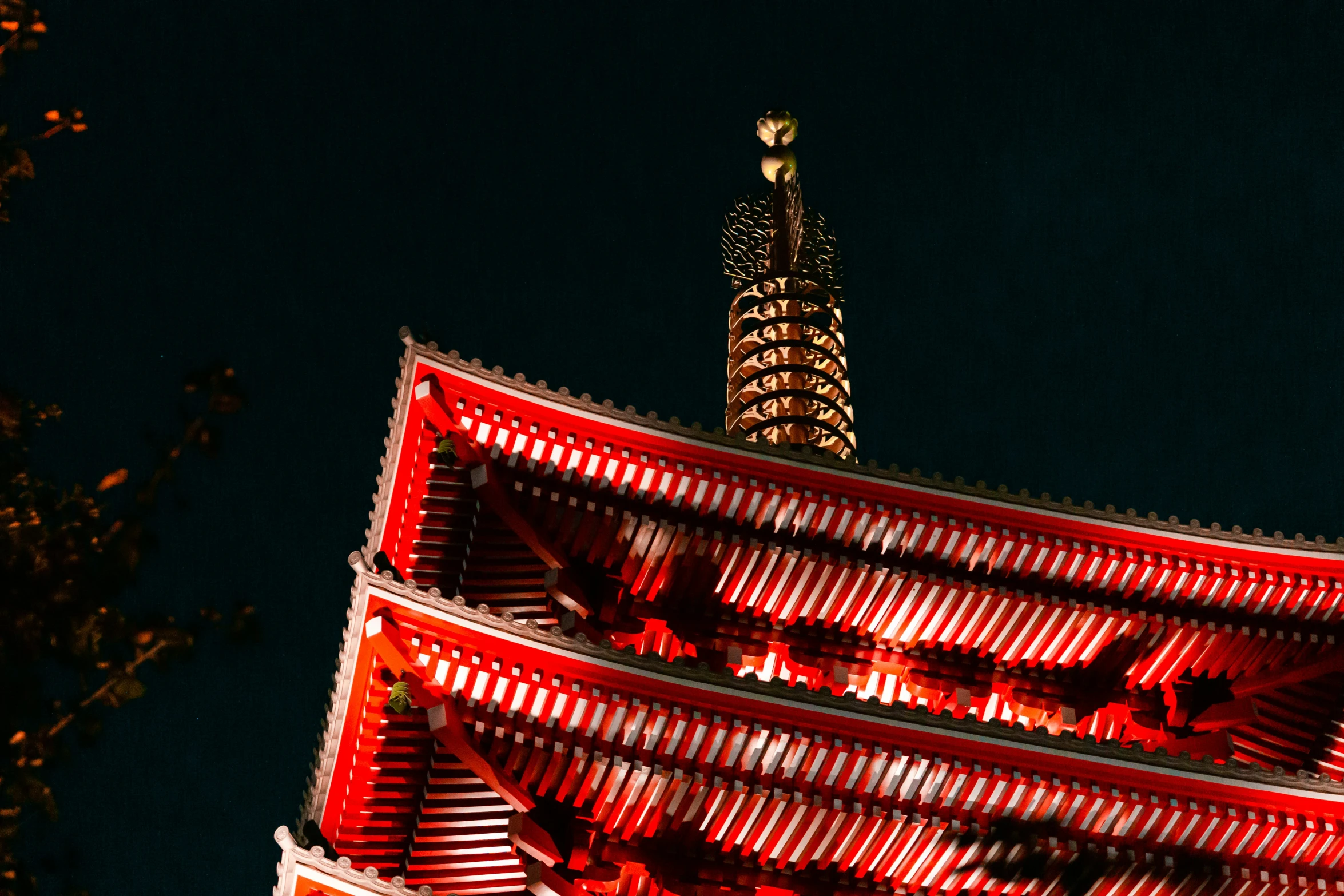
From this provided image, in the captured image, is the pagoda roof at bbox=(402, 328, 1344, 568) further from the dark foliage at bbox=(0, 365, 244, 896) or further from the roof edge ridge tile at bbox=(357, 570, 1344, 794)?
the dark foliage at bbox=(0, 365, 244, 896)

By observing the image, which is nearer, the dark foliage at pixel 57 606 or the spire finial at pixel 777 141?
the dark foliage at pixel 57 606

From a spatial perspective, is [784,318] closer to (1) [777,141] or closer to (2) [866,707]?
(1) [777,141]

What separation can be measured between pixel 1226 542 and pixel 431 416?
28.0 feet

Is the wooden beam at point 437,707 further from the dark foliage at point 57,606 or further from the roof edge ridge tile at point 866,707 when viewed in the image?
the dark foliage at point 57,606

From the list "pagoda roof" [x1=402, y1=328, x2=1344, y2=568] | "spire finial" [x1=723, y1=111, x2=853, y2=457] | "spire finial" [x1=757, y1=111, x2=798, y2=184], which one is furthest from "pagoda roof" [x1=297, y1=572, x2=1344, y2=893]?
"spire finial" [x1=757, y1=111, x2=798, y2=184]

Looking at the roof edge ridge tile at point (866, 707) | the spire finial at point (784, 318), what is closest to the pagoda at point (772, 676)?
the roof edge ridge tile at point (866, 707)

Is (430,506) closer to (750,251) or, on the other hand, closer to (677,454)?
(677,454)

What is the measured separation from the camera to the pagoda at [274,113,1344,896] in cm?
1305

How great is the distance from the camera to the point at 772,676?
1509 cm

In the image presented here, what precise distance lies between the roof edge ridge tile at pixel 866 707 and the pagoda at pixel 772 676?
0.03m

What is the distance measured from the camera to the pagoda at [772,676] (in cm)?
1305

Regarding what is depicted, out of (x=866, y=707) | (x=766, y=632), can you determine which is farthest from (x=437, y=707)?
(x=766, y=632)

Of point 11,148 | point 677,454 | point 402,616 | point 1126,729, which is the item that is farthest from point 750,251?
point 11,148

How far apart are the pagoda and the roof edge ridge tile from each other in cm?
3
